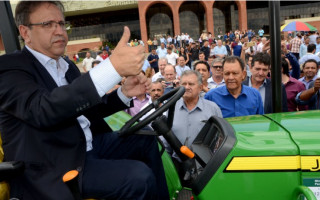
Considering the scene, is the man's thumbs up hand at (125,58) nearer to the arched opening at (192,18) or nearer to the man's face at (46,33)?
the man's face at (46,33)

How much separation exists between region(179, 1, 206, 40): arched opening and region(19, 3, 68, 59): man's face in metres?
26.6

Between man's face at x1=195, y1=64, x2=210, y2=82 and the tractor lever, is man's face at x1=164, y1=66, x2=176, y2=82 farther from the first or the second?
the tractor lever

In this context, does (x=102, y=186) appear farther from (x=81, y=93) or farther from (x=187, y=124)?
(x=187, y=124)

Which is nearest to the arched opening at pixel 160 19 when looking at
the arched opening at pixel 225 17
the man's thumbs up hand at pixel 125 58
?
the arched opening at pixel 225 17

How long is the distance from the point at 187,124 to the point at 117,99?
1229 mm

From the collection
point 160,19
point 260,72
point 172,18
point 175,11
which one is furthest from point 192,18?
point 260,72

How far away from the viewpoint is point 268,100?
10.0 ft

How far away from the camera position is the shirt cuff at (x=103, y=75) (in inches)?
45.9

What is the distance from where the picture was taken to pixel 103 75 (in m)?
1.17

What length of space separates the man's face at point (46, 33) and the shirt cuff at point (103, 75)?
1.46 ft

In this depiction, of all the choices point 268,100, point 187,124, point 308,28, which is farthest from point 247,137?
point 308,28

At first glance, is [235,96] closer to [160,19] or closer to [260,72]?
[260,72]

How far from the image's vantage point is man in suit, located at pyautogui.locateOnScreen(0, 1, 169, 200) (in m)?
1.16

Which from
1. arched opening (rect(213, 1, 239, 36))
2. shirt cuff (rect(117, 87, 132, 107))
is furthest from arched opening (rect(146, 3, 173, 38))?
shirt cuff (rect(117, 87, 132, 107))
